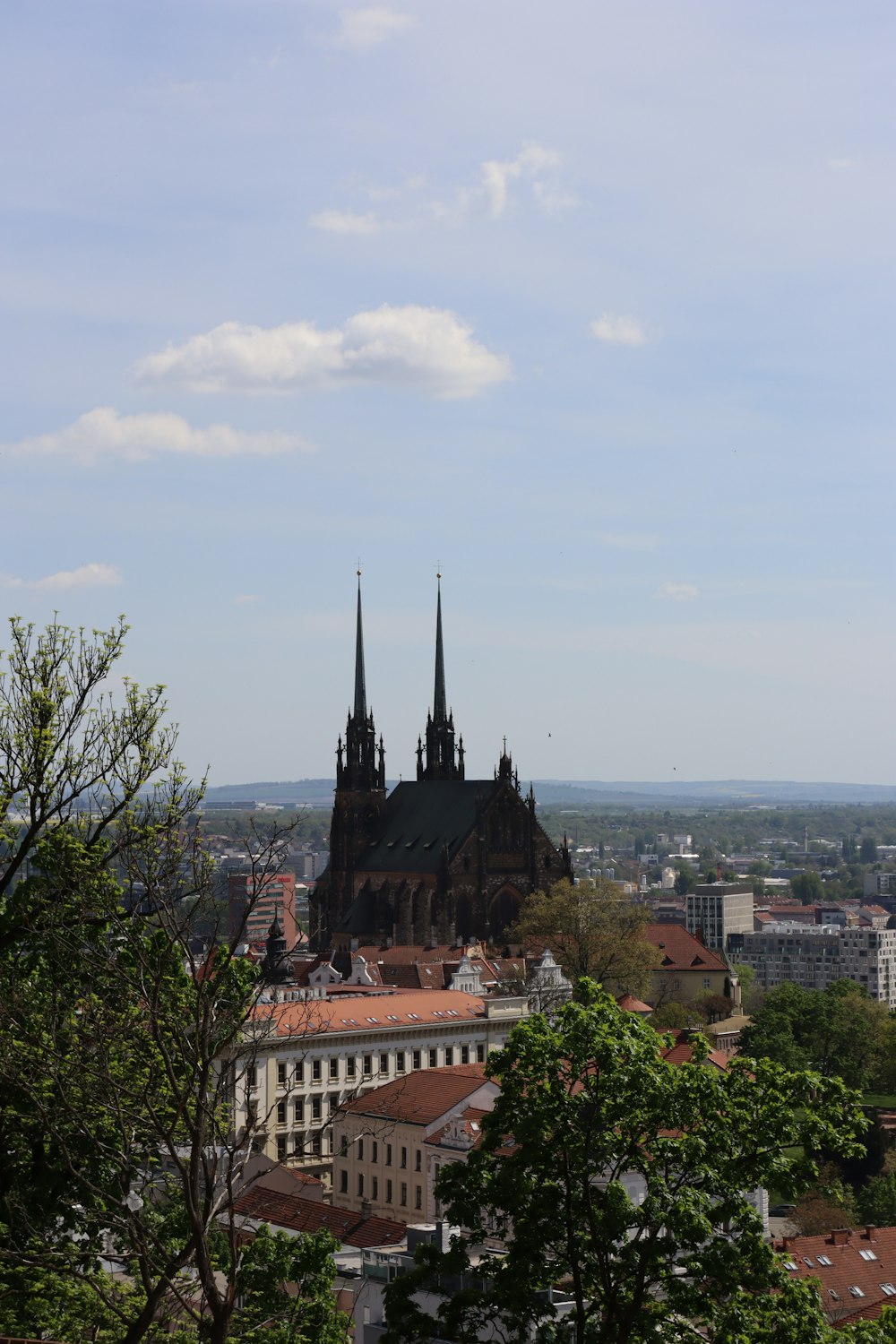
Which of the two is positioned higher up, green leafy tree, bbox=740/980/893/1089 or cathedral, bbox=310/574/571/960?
cathedral, bbox=310/574/571/960

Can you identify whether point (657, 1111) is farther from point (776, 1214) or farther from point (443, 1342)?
point (776, 1214)

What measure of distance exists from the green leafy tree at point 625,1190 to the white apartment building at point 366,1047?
2068 inches

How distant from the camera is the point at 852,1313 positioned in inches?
2197

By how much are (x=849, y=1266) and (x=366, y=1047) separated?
3911 cm

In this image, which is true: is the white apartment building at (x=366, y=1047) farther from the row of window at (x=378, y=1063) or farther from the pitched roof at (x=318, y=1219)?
the pitched roof at (x=318, y=1219)

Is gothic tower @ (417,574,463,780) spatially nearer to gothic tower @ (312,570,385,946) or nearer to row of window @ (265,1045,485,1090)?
gothic tower @ (312,570,385,946)

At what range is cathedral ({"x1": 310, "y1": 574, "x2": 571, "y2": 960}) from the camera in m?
149

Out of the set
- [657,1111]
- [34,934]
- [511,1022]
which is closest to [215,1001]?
[34,934]

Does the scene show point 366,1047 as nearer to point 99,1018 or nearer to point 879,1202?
point 879,1202

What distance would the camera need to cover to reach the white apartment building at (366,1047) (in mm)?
90875

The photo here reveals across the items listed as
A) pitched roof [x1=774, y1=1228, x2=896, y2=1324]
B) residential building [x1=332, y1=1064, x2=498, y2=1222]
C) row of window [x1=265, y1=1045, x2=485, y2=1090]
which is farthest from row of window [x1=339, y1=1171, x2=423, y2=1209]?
pitched roof [x1=774, y1=1228, x2=896, y2=1324]

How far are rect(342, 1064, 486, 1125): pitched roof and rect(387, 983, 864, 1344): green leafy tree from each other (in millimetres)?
39089

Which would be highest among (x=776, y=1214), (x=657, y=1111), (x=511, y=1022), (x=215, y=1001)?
(x=215, y=1001)

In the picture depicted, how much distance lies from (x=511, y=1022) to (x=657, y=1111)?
7953cm
